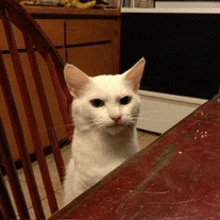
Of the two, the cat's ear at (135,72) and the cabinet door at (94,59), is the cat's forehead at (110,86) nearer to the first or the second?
the cat's ear at (135,72)

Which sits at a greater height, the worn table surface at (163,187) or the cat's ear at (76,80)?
the worn table surface at (163,187)

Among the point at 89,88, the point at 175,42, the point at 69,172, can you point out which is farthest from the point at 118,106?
the point at 175,42

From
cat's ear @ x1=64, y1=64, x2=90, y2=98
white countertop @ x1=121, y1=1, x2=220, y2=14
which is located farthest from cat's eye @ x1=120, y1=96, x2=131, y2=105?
white countertop @ x1=121, y1=1, x2=220, y2=14

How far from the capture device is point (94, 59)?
6.97 ft

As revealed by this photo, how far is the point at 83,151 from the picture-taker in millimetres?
736

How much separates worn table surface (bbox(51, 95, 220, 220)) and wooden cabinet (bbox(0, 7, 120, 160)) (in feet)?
4.21

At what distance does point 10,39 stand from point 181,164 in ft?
1.47

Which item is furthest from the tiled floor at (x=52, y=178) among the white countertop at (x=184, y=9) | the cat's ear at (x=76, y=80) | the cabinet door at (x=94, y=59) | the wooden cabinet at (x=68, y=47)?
the white countertop at (x=184, y=9)

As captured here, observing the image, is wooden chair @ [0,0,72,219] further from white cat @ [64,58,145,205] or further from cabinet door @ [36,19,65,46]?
cabinet door @ [36,19,65,46]

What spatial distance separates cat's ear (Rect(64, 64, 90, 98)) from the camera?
72cm

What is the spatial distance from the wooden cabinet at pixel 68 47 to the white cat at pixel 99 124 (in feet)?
3.00

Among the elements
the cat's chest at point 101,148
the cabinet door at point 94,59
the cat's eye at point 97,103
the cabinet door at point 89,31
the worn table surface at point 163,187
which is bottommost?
the cabinet door at point 94,59

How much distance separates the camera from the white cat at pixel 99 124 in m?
0.72

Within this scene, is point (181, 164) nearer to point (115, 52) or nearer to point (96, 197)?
point (96, 197)
